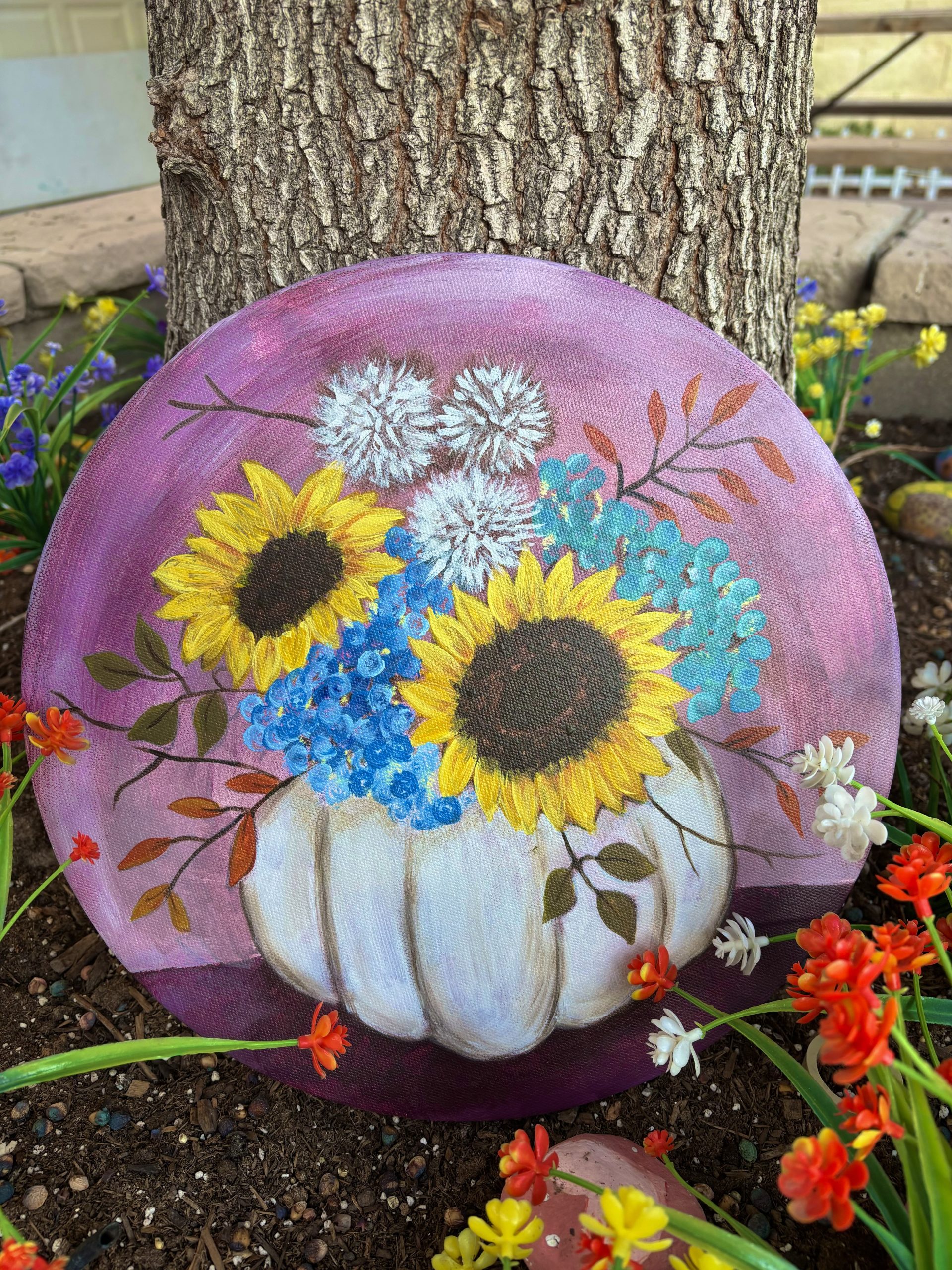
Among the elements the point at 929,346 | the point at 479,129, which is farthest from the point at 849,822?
the point at 929,346

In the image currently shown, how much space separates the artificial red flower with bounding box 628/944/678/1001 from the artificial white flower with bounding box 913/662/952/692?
57 cm

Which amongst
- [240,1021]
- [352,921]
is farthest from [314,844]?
[240,1021]

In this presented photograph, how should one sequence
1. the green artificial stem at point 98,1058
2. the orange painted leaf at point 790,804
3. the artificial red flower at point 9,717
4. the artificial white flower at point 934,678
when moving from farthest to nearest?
the artificial white flower at point 934,678 → the orange painted leaf at point 790,804 → the artificial red flower at point 9,717 → the green artificial stem at point 98,1058

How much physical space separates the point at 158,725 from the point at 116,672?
8 cm

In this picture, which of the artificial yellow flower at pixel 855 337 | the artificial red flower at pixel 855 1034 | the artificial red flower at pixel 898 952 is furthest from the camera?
the artificial yellow flower at pixel 855 337

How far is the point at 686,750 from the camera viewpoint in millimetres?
1042

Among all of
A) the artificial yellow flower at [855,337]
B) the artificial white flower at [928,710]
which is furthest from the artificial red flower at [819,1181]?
the artificial yellow flower at [855,337]

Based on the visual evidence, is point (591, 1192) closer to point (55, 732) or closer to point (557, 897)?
point (557, 897)

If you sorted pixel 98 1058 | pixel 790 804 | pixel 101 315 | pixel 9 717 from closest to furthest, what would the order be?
pixel 98 1058, pixel 9 717, pixel 790 804, pixel 101 315

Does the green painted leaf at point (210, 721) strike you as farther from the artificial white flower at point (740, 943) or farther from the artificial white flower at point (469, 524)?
the artificial white flower at point (740, 943)

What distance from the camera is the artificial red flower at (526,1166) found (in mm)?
754

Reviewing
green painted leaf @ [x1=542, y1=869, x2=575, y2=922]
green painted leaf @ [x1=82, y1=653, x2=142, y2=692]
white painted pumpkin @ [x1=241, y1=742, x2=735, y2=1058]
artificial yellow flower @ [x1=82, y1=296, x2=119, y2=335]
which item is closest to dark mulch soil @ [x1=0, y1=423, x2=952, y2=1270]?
white painted pumpkin @ [x1=241, y1=742, x2=735, y2=1058]

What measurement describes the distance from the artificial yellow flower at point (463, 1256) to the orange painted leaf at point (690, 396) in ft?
3.02

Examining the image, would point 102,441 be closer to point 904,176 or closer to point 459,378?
point 459,378
